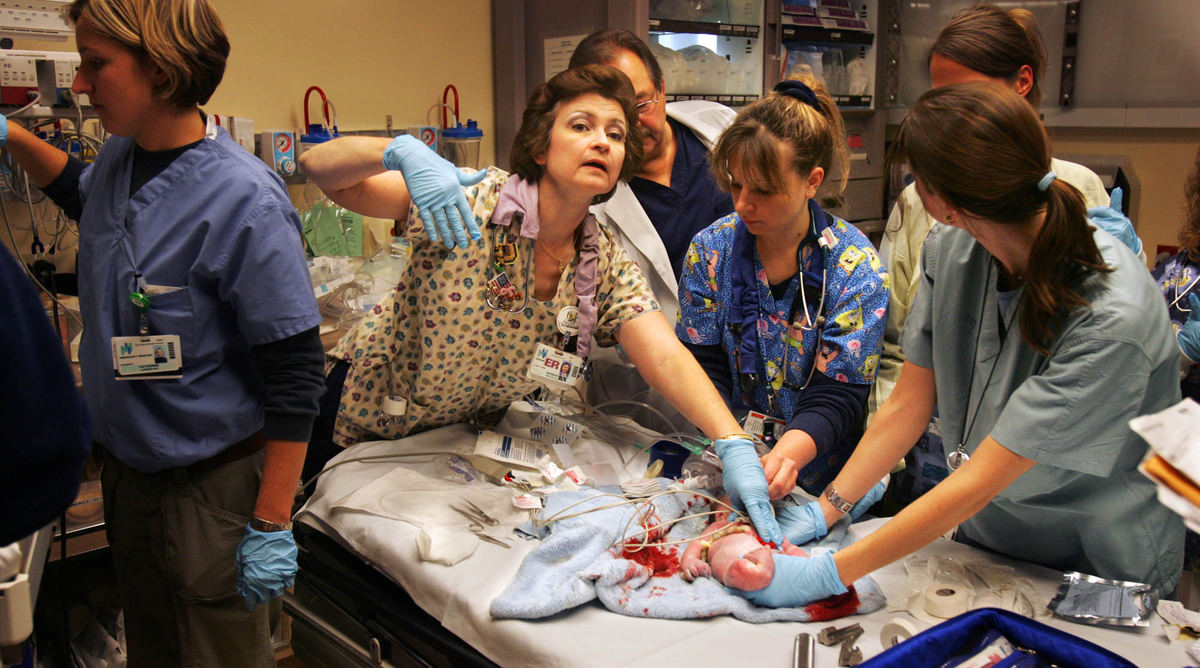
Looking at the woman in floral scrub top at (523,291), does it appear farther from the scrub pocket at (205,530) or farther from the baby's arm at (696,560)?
the scrub pocket at (205,530)

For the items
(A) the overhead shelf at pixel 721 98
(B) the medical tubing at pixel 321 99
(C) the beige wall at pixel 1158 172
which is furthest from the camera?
(C) the beige wall at pixel 1158 172

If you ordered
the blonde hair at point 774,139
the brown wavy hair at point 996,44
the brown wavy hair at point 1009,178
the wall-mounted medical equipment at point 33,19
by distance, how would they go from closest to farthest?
1. the brown wavy hair at point 1009,178
2. the blonde hair at point 774,139
3. the brown wavy hair at point 996,44
4. the wall-mounted medical equipment at point 33,19

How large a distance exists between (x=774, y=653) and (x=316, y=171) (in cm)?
124

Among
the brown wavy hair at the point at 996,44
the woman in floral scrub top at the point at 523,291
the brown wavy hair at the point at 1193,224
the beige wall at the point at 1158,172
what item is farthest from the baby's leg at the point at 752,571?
the beige wall at the point at 1158,172

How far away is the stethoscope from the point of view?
1965 mm

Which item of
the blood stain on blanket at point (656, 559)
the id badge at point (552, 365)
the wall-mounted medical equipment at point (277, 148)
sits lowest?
the blood stain on blanket at point (656, 559)

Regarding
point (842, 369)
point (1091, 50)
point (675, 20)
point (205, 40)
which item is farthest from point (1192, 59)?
point (205, 40)

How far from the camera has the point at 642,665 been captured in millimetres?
1338

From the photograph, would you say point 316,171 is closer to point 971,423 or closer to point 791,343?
point 791,343

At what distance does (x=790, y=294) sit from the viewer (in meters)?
1.99

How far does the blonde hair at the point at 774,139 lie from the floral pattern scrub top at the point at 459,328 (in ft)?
1.17

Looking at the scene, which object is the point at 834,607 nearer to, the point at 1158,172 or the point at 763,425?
the point at 763,425

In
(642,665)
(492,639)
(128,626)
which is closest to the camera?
(642,665)

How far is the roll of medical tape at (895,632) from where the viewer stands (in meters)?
1.38
